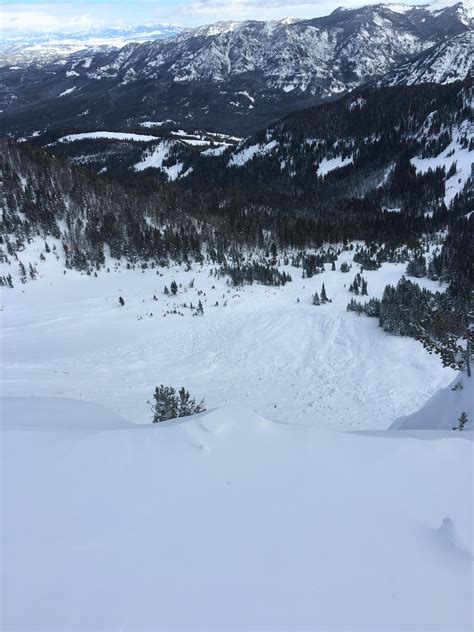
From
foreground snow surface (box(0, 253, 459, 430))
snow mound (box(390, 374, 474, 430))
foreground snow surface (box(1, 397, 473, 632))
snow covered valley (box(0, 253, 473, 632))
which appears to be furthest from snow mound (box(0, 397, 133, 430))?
snow mound (box(390, 374, 474, 430))

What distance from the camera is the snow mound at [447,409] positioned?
1208 centimetres

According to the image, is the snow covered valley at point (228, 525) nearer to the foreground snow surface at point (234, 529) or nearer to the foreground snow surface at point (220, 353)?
the foreground snow surface at point (234, 529)

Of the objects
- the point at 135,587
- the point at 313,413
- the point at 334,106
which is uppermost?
the point at 334,106

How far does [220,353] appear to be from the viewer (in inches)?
1063

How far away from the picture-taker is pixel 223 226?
68.4 metres

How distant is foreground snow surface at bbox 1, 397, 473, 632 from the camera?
392 cm

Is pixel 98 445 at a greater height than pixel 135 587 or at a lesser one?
lesser

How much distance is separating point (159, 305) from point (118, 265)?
16172mm

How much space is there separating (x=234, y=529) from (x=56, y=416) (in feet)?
23.0

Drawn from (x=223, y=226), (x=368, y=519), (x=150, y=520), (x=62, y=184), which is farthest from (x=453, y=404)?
(x=62, y=184)

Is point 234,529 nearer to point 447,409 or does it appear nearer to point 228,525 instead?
point 228,525

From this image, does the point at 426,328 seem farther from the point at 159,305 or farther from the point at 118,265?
the point at 118,265

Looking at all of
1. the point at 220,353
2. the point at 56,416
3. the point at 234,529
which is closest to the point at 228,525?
the point at 234,529

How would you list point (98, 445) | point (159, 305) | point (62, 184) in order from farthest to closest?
point (62, 184) < point (159, 305) < point (98, 445)
